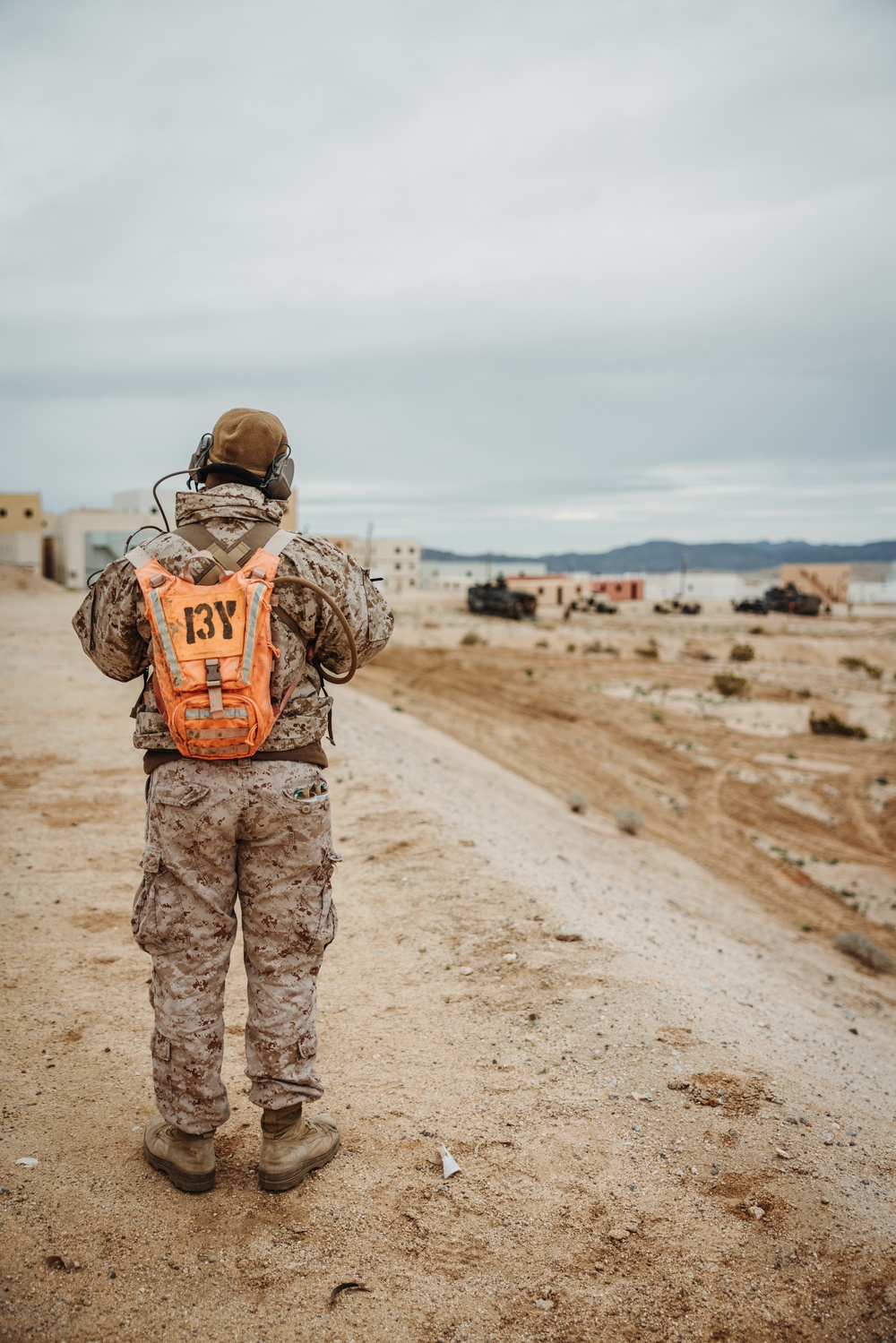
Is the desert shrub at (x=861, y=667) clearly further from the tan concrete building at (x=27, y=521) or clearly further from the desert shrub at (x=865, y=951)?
the tan concrete building at (x=27, y=521)

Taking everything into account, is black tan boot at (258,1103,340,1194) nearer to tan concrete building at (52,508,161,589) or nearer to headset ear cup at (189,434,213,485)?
headset ear cup at (189,434,213,485)

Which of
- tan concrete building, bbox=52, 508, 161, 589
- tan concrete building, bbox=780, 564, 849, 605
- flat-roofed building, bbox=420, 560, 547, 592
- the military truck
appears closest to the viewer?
the military truck

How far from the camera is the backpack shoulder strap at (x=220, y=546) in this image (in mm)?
2609

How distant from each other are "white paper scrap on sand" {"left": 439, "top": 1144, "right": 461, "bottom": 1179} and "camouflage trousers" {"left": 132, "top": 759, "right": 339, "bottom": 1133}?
→ 590 mm

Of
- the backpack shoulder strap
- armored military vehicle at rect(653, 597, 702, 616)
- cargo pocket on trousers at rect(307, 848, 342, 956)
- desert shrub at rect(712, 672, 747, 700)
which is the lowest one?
desert shrub at rect(712, 672, 747, 700)

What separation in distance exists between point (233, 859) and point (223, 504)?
1.10 meters

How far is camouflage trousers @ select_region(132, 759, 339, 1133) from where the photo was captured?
8.64 ft

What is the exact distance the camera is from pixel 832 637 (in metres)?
37.0

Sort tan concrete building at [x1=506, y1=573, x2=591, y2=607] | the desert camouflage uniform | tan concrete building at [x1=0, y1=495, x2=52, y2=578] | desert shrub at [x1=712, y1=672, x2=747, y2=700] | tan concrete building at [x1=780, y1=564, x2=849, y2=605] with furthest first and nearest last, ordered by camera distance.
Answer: tan concrete building at [x1=780, y1=564, x2=849, y2=605] < tan concrete building at [x1=506, y1=573, x2=591, y2=607] < tan concrete building at [x1=0, y1=495, x2=52, y2=578] < desert shrub at [x1=712, y1=672, x2=747, y2=700] < the desert camouflage uniform

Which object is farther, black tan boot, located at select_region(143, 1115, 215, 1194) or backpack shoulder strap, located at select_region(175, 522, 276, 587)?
black tan boot, located at select_region(143, 1115, 215, 1194)

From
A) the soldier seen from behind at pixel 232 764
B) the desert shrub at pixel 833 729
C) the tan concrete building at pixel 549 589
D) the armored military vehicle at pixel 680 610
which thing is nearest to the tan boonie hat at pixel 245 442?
the soldier seen from behind at pixel 232 764

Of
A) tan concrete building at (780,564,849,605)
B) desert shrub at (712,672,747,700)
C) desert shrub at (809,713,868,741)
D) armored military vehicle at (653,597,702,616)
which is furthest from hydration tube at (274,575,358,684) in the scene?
tan concrete building at (780,564,849,605)

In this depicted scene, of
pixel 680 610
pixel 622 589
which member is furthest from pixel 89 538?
pixel 622 589

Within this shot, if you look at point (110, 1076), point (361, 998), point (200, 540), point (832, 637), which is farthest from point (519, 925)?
point (832, 637)
